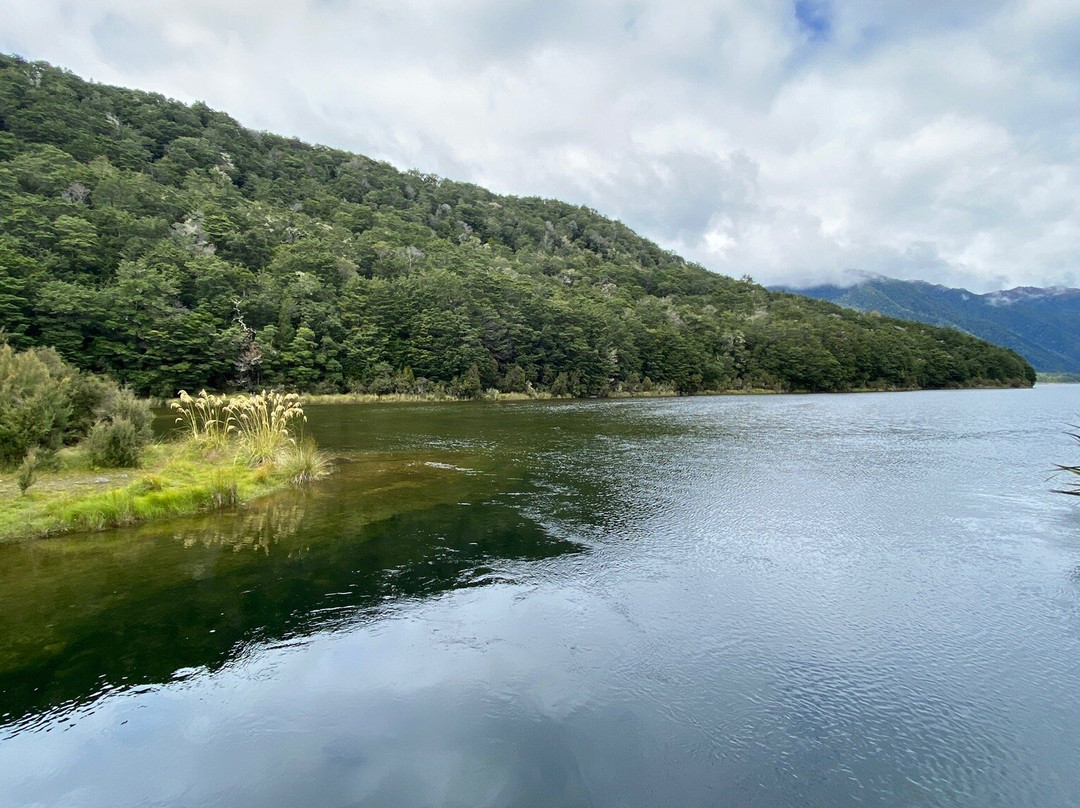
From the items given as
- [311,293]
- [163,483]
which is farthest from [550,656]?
[311,293]

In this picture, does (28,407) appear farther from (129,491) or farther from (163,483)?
(129,491)

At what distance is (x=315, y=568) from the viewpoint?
8.91 metres

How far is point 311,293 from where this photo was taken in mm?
62000

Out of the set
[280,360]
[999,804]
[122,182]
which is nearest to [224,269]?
[280,360]

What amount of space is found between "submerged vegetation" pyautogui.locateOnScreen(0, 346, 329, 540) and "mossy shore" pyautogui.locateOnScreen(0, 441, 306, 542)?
0.02m

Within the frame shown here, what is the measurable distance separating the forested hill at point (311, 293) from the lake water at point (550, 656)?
43.1 meters

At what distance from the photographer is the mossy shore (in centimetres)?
1014

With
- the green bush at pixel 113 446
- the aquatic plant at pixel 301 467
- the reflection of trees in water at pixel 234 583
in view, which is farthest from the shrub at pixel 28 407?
the reflection of trees in water at pixel 234 583

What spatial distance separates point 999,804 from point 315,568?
8.56 meters

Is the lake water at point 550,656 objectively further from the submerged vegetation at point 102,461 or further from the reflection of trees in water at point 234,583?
the submerged vegetation at point 102,461

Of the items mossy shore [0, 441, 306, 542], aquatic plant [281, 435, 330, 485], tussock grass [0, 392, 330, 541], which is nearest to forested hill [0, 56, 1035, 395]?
tussock grass [0, 392, 330, 541]

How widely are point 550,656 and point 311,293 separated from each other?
63323mm

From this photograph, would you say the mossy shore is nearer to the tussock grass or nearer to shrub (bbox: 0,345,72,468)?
the tussock grass

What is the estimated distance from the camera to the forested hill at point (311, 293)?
48.7m
